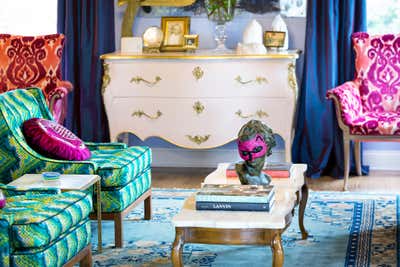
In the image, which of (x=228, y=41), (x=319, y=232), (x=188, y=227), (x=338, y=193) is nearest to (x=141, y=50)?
(x=228, y=41)

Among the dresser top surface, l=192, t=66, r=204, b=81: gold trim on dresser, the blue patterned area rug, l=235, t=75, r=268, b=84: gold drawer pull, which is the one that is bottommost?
the blue patterned area rug

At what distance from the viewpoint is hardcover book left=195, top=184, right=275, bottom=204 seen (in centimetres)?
358

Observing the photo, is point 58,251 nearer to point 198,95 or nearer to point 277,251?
point 277,251

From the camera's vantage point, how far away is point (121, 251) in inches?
179

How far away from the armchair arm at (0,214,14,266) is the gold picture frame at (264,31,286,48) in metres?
3.53

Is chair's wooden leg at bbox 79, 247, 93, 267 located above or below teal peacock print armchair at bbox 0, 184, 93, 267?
below

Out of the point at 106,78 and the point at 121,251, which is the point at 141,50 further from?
the point at 121,251

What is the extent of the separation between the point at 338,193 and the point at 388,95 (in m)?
0.91

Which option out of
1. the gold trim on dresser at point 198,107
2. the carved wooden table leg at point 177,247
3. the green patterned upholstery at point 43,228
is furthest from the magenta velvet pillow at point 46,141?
the gold trim on dresser at point 198,107

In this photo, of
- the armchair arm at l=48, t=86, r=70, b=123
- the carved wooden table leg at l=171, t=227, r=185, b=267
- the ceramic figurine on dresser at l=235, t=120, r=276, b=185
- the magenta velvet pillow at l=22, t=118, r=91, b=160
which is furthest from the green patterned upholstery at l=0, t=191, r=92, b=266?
the armchair arm at l=48, t=86, r=70, b=123

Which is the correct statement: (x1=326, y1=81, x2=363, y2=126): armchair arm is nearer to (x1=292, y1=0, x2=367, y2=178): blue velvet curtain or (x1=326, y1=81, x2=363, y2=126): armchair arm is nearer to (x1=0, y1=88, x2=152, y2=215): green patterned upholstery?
(x1=292, y1=0, x2=367, y2=178): blue velvet curtain

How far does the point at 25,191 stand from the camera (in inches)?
157

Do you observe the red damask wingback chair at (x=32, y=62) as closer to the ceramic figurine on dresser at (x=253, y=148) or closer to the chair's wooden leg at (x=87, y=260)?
the chair's wooden leg at (x=87, y=260)

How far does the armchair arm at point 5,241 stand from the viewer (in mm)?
3375
